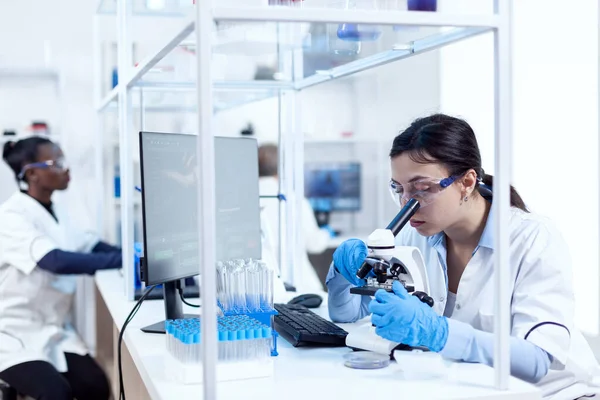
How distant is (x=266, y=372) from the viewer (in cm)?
134

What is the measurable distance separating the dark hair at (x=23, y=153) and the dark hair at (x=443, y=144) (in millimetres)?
1900

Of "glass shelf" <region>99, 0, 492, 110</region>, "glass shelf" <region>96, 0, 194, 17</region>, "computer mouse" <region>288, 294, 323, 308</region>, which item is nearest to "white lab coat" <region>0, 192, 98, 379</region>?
"glass shelf" <region>99, 0, 492, 110</region>

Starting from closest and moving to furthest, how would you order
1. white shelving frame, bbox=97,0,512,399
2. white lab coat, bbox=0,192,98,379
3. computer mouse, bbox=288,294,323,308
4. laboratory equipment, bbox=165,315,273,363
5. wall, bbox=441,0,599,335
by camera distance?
1. white shelving frame, bbox=97,0,512,399
2. laboratory equipment, bbox=165,315,273,363
3. computer mouse, bbox=288,294,323,308
4. white lab coat, bbox=0,192,98,379
5. wall, bbox=441,0,599,335

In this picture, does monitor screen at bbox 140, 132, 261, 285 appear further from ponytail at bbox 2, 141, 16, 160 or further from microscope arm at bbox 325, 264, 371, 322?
ponytail at bbox 2, 141, 16, 160

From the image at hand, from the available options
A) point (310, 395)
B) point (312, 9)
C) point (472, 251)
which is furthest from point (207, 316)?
point (472, 251)

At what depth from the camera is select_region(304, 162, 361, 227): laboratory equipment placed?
205 inches

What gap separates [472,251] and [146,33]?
131 inches

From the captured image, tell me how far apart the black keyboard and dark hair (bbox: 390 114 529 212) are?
1.51 ft

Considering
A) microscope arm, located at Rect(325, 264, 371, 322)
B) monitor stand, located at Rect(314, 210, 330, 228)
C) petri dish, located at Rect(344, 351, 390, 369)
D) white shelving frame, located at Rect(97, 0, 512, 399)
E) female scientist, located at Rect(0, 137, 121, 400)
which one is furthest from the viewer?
monitor stand, located at Rect(314, 210, 330, 228)

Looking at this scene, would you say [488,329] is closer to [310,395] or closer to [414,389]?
[414,389]

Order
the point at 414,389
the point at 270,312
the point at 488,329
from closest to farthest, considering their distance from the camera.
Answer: the point at 414,389, the point at 270,312, the point at 488,329

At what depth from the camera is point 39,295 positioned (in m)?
2.80

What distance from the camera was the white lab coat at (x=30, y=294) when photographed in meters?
2.67

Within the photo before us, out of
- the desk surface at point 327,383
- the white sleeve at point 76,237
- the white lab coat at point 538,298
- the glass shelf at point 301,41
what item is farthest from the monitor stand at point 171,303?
the white sleeve at point 76,237
